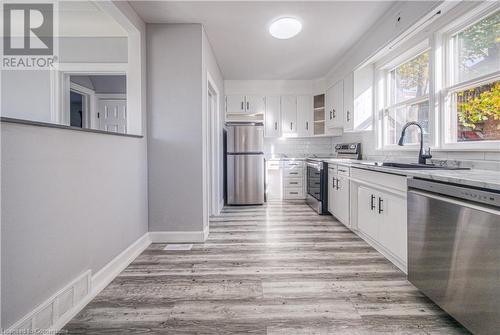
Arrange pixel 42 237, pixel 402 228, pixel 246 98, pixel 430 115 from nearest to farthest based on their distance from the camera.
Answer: pixel 42 237
pixel 402 228
pixel 430 115
pixel 246 98

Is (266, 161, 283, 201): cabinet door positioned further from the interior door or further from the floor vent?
the interior door

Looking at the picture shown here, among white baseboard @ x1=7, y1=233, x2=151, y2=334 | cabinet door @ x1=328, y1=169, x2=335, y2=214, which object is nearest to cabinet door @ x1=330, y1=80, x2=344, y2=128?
cabinet door @ x1=328, y1=169, x2=335, y2=214

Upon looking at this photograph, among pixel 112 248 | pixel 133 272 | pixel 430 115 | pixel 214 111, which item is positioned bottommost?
pixel 133 272

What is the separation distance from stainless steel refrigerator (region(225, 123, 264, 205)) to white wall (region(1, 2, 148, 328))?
2.66 meters

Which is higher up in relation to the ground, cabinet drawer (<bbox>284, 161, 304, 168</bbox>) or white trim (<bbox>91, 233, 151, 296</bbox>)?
cabinet drawer (<bbox>284, 161, 304, 168</bbox>)

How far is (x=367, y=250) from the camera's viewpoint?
8.52 ft

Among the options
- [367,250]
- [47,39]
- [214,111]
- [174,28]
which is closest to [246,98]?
[214,111]

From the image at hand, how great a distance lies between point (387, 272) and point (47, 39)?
16.0ft

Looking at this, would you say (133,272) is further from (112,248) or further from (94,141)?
(94,141)

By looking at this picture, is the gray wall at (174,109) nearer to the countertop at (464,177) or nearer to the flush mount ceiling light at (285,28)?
the flush mount ceiling light at (285,28)

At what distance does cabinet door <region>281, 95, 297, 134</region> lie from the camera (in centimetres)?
538

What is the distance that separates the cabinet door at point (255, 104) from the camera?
17.5ft

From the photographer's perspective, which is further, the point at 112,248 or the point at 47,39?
the point at 47,39

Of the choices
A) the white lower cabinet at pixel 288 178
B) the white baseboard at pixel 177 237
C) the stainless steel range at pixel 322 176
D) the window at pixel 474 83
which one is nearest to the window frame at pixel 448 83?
the window at pixel 474 83
